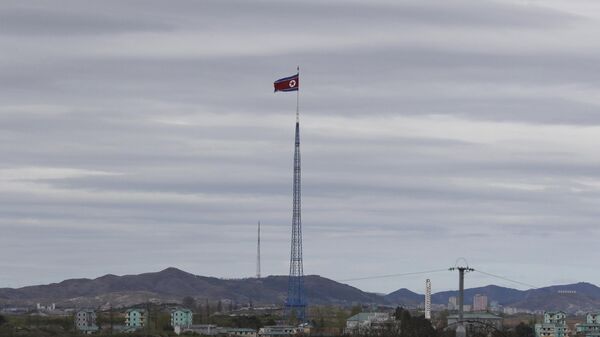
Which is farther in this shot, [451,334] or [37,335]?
[451,334]

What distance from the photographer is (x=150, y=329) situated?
7795 inches

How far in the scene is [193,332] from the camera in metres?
194

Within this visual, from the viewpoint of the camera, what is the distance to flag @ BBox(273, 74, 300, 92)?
160 m

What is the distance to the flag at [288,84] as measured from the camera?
16012cm

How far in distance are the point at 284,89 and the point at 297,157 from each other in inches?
757

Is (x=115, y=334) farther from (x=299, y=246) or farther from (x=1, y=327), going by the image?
(x=299, y=246)

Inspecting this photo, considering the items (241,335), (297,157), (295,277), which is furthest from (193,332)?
(297,157)

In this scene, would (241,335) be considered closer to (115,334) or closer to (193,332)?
(193,332)

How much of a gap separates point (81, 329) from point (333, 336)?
3555cm

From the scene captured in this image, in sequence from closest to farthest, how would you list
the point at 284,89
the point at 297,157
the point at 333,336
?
1. the point at 284,89
2. the point at 297,157
3. the point at 333,336

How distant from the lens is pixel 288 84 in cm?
16088

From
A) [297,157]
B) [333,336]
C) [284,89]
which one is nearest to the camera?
[284,89]

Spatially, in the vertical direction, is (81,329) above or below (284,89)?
below

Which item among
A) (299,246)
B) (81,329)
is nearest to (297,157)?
(299,246)
